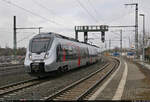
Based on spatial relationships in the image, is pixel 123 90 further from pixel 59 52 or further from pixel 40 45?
pixel 40 45

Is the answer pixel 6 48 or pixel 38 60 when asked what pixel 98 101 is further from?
pixel 6 48

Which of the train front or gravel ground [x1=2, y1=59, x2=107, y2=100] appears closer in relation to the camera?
gravel ground [x1=2, y1=59, x2=107, y2=100]

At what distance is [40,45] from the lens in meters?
16.0

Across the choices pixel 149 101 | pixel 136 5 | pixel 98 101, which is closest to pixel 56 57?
pixel 98 101

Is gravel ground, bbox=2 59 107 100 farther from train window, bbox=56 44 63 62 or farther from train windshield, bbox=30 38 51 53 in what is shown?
train windshield, bbox=30 38 51 53

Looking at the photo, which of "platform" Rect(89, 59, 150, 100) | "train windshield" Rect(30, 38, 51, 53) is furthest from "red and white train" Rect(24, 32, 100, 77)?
"platform" Rect(89, 59, 150, 100)

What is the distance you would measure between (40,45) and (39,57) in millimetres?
998

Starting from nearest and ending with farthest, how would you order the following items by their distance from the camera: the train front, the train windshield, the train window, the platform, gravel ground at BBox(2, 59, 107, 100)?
the platform
gravel ground at BBox(2, 59, 107, 100)
the train front
the train windshield
the train window

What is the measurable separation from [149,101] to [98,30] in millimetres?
37080

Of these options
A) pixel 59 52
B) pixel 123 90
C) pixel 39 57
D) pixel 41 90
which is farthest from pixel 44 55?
pixel 123 90

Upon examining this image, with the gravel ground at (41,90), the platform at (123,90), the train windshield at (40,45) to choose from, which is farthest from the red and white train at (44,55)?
the platform at (123,90)

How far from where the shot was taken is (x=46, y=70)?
1515 centimetres

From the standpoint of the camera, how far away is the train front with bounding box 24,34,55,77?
15.2 metres

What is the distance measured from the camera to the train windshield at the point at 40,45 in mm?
15773
